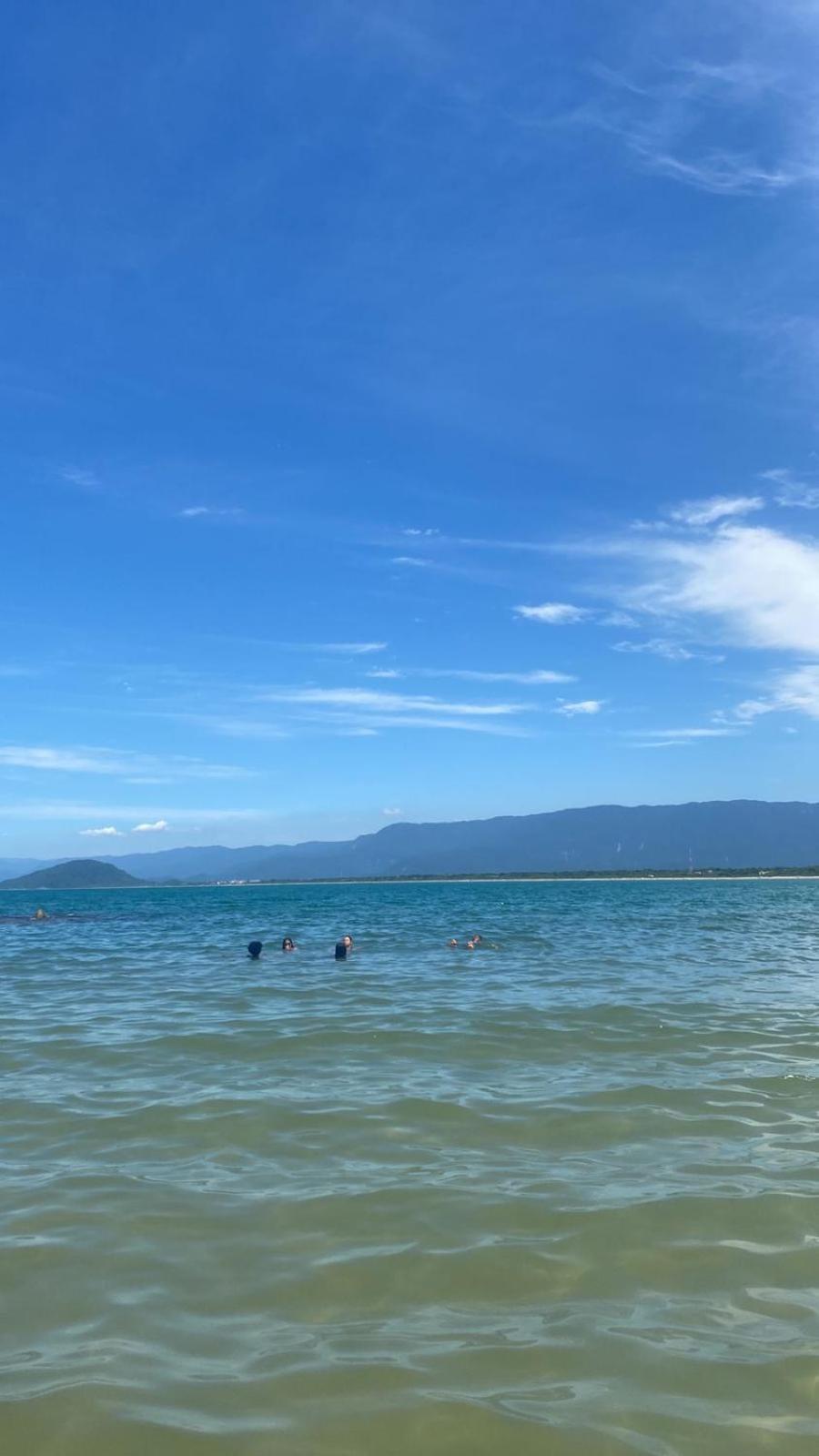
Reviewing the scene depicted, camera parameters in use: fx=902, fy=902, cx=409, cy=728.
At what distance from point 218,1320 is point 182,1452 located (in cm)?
123

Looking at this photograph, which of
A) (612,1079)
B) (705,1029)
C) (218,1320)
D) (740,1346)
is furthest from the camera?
(705,1029)

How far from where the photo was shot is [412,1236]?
678 centimetres

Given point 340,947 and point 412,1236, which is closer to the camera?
point 412,1236

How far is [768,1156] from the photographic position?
329 inches

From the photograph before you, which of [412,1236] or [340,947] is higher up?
[412,1236]

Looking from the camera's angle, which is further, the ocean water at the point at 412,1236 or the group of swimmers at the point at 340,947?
the group of swimmers at the point at 340,947

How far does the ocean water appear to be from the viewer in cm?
468

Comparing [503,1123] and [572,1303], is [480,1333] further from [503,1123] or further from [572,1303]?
[503,1123]

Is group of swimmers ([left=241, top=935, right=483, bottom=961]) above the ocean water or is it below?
below

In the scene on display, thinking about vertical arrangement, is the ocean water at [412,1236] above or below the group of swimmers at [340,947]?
above

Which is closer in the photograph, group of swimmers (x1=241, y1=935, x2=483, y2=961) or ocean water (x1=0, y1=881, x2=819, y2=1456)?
ocean water (x1=0, y1=881, x2=819, y2=1456)

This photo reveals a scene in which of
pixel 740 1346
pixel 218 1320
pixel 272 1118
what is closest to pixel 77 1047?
pixel 272 1118

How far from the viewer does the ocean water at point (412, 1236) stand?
15.4 ft

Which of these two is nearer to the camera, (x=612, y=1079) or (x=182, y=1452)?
(x=182, y=1452)
